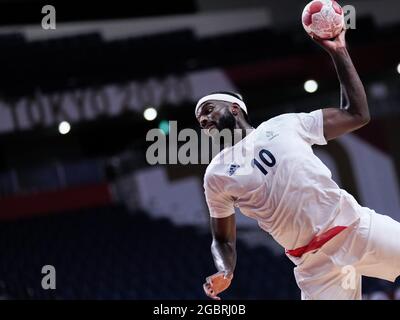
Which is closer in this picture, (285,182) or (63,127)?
(285,182)

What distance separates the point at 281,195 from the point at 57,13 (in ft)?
35.9

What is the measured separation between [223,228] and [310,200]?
58 cm

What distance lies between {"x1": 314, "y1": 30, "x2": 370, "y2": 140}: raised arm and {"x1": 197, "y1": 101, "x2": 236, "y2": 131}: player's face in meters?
0.54

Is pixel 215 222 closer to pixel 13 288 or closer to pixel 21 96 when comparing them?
pixel 13 288

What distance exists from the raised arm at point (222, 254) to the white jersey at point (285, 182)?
0.16 m

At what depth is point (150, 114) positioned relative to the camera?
15.9m

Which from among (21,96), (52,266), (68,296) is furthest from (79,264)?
(21,96)

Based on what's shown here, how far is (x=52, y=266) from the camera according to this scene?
1213 centimetres

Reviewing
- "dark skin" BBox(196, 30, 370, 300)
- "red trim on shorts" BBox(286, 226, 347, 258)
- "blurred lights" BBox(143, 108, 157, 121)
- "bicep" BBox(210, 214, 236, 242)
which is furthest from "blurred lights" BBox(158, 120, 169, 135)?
"red trim on shorts" BBox(286, 226, 347, 258)

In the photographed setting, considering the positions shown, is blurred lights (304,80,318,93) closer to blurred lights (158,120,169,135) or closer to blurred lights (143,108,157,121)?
blurred lights (158,120,169,135)

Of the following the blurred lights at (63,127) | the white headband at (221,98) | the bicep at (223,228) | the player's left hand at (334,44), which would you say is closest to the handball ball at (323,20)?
the player's left hand at (334,44)

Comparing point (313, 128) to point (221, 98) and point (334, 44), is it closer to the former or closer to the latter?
point (334, 44)

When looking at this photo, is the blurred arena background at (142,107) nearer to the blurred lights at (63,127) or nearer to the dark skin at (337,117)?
the blurred lights at (63,127)

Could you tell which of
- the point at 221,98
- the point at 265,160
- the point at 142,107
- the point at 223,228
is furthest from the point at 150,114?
the point at 265,160
